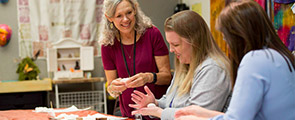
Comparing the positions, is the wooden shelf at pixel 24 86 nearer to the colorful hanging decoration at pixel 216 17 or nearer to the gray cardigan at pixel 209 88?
the colorful hanging decoration at pixel 216 17

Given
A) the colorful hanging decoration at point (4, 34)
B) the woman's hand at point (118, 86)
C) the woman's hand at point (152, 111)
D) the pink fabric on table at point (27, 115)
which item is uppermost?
the colorful hanging decoration at point (4, 34)

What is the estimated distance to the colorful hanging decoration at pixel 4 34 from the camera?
15.5ft

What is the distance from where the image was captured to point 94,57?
207 inches

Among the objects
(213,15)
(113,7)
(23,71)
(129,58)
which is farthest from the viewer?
(23,71)

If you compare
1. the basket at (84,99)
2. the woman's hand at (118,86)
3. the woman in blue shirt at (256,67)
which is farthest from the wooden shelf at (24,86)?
the woman in blue shirt at (256,67)

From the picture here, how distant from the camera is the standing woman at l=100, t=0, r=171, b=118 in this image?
232 centimetres

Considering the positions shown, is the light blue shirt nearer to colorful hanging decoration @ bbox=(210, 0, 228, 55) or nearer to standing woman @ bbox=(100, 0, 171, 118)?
standing woman @ bbox=(100, 0, 171, 118)

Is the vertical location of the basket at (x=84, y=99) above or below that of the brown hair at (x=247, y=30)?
below

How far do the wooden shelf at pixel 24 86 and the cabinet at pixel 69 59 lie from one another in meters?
0.34

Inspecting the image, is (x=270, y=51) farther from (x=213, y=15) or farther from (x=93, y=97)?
(x=93, y=97)

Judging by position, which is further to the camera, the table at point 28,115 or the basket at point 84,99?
the basket at point 84,99

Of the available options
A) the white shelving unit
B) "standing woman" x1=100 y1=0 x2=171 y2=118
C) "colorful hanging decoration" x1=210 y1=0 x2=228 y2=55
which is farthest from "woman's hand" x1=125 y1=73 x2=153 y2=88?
the white shelving unit

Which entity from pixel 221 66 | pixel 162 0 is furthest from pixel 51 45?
pixel 221 66

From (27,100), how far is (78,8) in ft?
5.47
